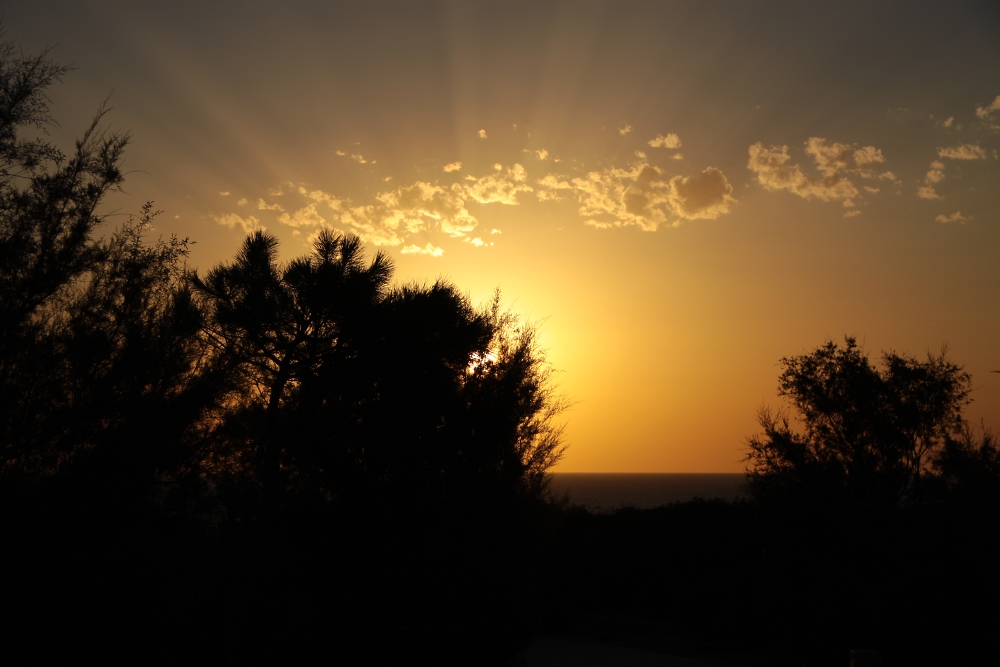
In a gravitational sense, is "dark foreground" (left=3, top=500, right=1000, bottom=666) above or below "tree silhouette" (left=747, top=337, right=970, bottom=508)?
below

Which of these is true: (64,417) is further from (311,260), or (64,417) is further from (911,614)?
(911,614)

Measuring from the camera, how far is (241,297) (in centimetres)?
1145

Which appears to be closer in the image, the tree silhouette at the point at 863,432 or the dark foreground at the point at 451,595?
→ the dark foreground at the point at 451,595

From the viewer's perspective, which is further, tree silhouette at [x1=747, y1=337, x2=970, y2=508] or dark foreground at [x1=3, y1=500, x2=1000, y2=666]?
tree silhouette at [x1=747, y1=337, x2=970, y2=508]

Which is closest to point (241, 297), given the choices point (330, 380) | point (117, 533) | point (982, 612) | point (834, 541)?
point (330, 380)

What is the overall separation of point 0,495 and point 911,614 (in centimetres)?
1776

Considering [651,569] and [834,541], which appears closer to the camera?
[834,541]

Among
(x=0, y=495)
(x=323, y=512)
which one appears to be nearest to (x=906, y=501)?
(x=323, y=512)

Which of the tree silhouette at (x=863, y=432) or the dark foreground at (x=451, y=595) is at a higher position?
the tree silhouette at (x=863, y=432)

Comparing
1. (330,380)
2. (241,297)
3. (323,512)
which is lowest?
(323,512)

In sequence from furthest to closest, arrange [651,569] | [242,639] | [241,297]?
[651,569] < [241,297] < [242,639]

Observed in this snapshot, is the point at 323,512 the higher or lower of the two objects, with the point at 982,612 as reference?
higher

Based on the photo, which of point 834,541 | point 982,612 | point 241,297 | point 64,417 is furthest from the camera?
point 834,541

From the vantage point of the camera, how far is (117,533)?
22.7ft
